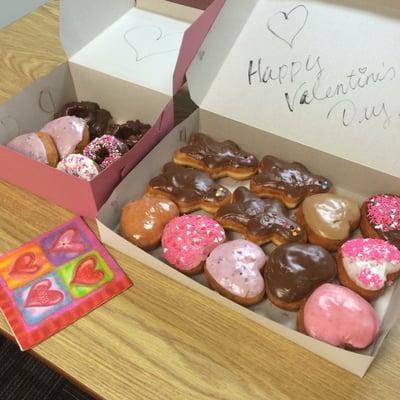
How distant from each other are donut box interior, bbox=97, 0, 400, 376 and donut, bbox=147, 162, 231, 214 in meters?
0.04

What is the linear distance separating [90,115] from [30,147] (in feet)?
0.57

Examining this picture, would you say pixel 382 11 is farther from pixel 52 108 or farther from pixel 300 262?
pixel 52 108

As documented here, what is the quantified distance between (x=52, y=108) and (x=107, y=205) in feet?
1.21

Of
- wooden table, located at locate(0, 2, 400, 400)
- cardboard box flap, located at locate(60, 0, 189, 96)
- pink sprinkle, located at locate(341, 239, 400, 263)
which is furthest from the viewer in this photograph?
cardboard box flap, located at locate(60, 0, 189, 96)

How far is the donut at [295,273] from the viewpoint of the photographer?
0.72m

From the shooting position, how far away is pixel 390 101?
33.0 inches

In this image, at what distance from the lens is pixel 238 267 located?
0.75 m

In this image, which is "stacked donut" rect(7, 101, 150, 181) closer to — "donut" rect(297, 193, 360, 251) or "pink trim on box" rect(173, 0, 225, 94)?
"pink trim on box" rect(173, 0, 225, 94)

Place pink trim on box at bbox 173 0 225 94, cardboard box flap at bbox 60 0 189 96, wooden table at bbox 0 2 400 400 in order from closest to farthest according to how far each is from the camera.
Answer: wooden table at bbox 0 2 400 400
pink trim on box at bbox 173 0 225 94
cardboard box flap at bbox 60 0 189 96

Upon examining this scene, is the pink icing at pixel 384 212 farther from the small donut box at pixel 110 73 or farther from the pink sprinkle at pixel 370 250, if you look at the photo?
the small donut box at pixel 110 73

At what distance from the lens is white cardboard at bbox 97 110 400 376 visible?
0.66 metres

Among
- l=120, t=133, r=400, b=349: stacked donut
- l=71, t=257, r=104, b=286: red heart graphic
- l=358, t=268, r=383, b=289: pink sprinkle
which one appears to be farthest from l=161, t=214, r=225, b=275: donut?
l=358, t=268, r=383, b=289: pink sprinkle

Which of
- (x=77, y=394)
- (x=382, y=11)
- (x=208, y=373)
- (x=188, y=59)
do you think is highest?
(x=382, y=11)

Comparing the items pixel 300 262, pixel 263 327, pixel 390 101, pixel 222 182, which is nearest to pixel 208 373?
pixel 263 327
